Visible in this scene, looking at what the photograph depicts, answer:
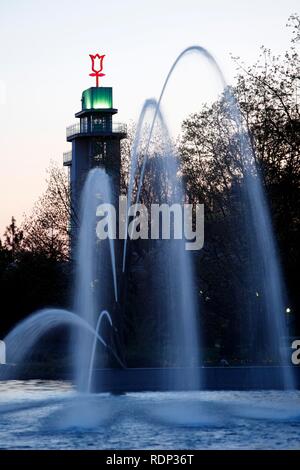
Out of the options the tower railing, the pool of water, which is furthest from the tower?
the pool of water

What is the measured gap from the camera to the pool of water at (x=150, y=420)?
1692 cm

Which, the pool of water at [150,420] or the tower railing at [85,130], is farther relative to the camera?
the tower railing at [85,130]

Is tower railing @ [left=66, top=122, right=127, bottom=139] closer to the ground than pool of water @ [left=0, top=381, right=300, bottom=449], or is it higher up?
higher up

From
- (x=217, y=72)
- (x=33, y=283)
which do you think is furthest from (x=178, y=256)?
(x=217, y=72)

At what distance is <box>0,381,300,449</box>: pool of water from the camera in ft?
55.5

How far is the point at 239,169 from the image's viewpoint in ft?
128

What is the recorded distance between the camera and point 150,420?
19891 mm

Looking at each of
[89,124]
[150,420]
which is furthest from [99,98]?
[150,420]

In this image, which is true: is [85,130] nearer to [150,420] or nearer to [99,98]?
[99,98]

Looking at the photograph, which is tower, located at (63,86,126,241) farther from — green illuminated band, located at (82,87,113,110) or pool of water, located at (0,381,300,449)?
pool of water, located at (0,381,300,449)

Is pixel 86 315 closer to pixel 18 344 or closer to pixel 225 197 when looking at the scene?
pixel 18 344

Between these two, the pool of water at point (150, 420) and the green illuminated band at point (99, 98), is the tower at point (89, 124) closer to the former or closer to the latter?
the green illuminated band at point (99, 98)

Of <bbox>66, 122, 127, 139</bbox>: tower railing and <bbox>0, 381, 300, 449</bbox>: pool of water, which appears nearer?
<bbox>0, 381, 300, 449</bbox>: pool of water

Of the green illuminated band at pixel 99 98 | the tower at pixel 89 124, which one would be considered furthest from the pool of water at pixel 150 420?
the green illuminated band at pixel 99 98
